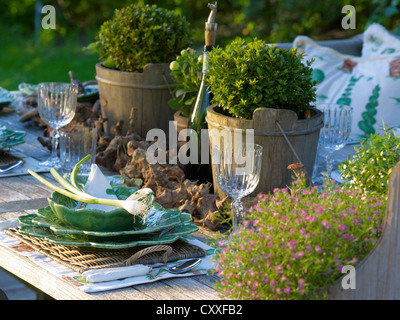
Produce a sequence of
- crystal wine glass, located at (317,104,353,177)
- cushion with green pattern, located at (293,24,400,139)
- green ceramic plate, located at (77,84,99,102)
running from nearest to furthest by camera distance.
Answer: crystal wine glass, located at (317,104,353,177) < green ceramic plate, located at (77,84,99,102) < cushion with green pattern, located at (293,24,400,139)

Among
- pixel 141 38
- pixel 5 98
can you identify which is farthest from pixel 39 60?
pixel 141 38

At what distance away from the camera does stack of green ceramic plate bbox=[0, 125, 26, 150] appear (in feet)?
6.75

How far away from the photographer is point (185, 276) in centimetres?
125

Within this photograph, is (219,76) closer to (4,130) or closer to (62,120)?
(62,120)

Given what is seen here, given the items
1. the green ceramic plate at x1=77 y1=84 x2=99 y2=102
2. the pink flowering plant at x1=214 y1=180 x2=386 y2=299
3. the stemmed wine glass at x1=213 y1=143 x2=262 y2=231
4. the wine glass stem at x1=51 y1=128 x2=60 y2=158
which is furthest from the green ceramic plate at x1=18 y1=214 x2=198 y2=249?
the green ceramic plate at x1=77 y1=84 x2=99 y2=102

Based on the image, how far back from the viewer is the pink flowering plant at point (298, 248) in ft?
3.22

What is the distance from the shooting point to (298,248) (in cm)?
98

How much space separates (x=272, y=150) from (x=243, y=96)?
16 centimetres

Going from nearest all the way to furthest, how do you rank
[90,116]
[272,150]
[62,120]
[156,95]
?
[272,150], [62,120], [156,95], [90,116]

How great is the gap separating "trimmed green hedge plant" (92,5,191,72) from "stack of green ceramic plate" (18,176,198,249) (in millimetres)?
932

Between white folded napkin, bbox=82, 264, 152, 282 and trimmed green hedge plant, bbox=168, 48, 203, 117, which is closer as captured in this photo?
white folded napkin, bbox=82, 264, 152, 282

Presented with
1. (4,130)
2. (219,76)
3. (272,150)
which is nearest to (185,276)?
(272,150)

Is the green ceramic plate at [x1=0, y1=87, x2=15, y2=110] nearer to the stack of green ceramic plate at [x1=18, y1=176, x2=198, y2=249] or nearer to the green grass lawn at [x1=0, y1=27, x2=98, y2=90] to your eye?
the stack of green ceramic plate at [x1=18, y1=176, x2=198, y2=249]

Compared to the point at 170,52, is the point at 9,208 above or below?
below
